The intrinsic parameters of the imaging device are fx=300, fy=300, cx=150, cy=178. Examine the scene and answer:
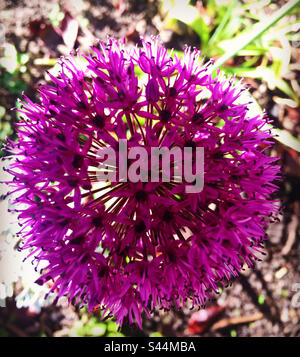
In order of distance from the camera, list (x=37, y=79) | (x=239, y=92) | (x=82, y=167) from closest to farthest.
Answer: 1. (x=82, y=167)
2. (x=239, y=92)
3. (x=37, y=79)

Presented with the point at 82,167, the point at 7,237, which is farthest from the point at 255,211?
the point at 7,237

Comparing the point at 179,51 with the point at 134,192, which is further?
the point at 179,51

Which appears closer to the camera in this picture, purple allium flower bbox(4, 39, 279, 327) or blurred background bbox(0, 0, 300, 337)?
purple allium flower bbox(4, 39, 279, 327)

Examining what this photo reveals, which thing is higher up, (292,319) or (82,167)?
(82,167)

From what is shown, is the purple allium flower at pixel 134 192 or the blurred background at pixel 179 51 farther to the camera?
the blurred background at pixel 179 51

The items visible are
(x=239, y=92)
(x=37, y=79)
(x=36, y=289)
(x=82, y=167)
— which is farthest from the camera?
(x=37, y=79)

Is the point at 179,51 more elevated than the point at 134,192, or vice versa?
the point at 179,51
